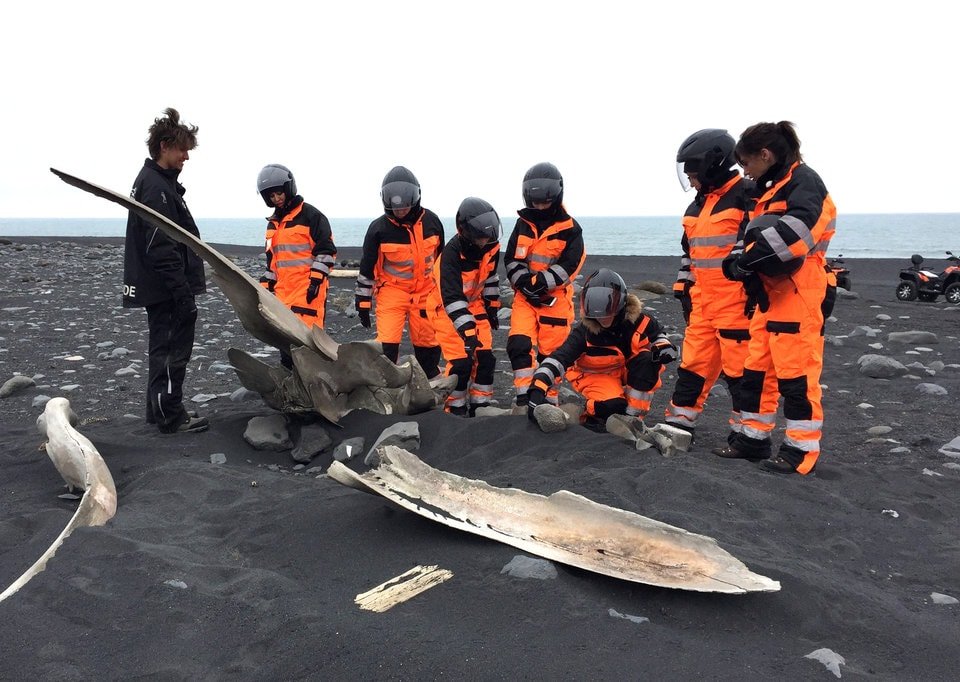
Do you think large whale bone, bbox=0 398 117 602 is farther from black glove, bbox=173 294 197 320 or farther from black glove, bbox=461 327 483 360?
black glove, bbox=461 327 483 360

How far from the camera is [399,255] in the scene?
649 centimetres

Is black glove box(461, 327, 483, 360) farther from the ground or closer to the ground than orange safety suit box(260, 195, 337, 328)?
closer to the ground

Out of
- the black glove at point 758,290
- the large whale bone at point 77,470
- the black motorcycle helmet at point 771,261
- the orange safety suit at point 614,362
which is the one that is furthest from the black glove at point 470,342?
the large whale bone at point 77,470

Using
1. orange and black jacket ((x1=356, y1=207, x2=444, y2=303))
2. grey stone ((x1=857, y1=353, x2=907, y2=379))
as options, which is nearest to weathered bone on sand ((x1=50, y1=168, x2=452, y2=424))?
orange and black jacket ((x1=356, y1=207, x2=444, y2=303))

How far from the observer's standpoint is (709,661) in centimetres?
235

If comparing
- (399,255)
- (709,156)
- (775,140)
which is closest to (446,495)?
(775,140)

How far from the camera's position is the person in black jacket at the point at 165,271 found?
4.99 m

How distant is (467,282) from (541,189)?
100 centimetres

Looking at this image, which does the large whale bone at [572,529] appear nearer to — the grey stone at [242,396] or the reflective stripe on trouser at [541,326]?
the reflective stripe on trouser at [541,326]

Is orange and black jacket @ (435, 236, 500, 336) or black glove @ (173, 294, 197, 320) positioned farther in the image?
orange and black jacket @ (435, 236, 500, 336)

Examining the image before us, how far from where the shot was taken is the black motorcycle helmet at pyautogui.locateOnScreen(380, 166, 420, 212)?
20.8 feet

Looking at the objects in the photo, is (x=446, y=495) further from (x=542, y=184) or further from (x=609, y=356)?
(x=542, y=184)

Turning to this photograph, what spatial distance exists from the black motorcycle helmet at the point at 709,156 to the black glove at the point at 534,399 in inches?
75.8

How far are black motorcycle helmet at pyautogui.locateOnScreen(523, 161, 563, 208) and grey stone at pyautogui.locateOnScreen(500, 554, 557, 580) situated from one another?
358 centimetres
